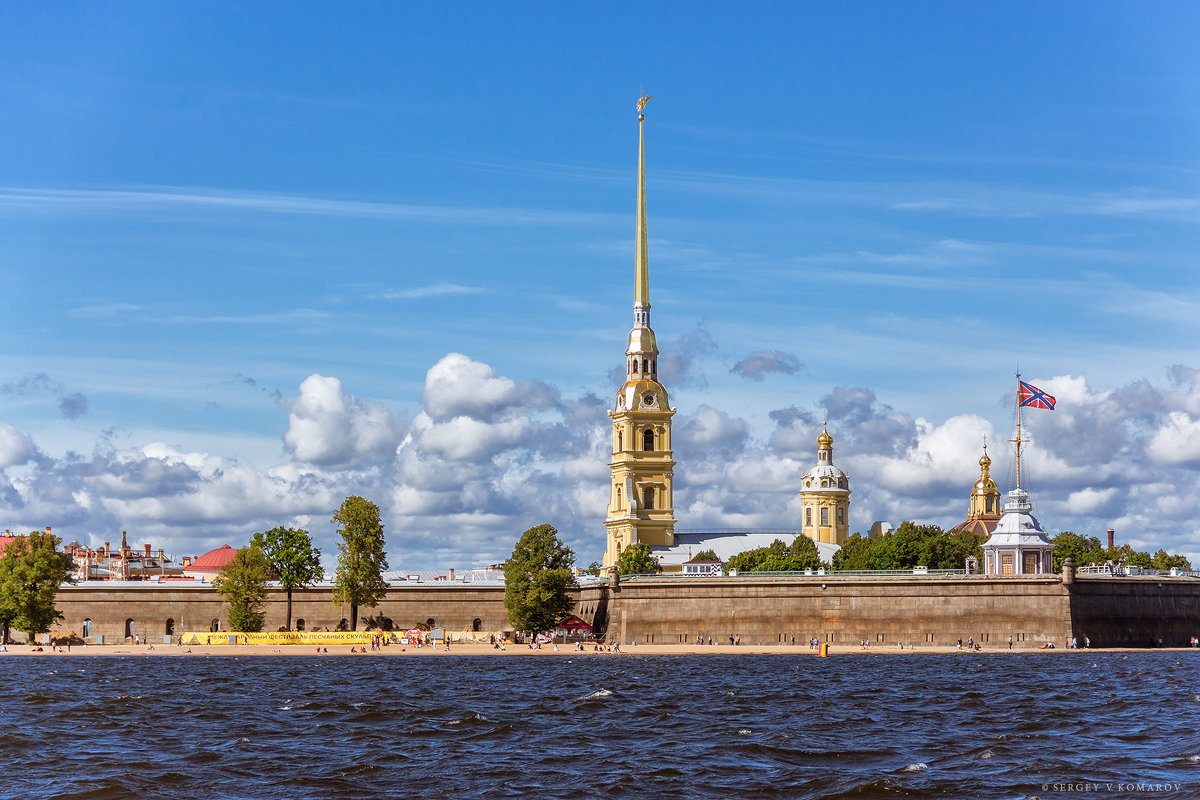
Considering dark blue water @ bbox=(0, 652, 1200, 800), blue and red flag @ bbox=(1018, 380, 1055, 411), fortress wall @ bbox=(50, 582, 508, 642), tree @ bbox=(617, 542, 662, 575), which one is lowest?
dark blue water @ bbox=(0, 652, 1200, 800)

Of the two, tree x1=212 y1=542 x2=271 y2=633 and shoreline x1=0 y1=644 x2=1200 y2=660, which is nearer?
shoreline x1=0 y1=644 x2=1200 y2=660

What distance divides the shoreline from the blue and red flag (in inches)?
601

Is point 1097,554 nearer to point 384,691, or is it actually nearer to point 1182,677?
point 1182,677

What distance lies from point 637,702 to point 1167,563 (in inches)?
3810

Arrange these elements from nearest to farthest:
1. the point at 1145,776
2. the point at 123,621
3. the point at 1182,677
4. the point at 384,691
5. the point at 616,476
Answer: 1. the point at 1145,776
2. the point at 384,691
3. the point at 1182,677
4. the point at 123,621
5. the point at 616,476

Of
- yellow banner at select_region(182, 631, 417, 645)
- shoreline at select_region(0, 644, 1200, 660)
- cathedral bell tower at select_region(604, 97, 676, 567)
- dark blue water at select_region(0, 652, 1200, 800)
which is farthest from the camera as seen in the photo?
cathedral bell tower at select_region(604, 97, 676, 567)

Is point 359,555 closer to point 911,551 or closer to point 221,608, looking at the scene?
point 221,608

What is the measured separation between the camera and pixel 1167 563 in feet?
464

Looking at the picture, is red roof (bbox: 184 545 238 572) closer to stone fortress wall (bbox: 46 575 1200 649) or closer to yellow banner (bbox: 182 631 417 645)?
stone fortress wall (bbox: 46 575 1200 649)

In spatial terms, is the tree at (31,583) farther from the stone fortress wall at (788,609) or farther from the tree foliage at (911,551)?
the tree foliage at (911,551)

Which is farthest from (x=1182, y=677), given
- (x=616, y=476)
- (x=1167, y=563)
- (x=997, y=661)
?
(x=616, y=476)

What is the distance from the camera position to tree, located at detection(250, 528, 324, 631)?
111188 millimetres

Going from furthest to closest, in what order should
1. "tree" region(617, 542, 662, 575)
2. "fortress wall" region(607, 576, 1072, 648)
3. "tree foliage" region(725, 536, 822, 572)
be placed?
"tree" region(617, 542, 662, 575)
"tree foliage" region(725, 536, 822, 572)
"fortress wall" region(607, 576, 1072, 648)

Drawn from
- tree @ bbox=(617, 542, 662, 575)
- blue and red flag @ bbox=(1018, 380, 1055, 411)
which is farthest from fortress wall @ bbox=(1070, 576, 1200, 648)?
tree @ bbox=(617, 542, 662, 575)
